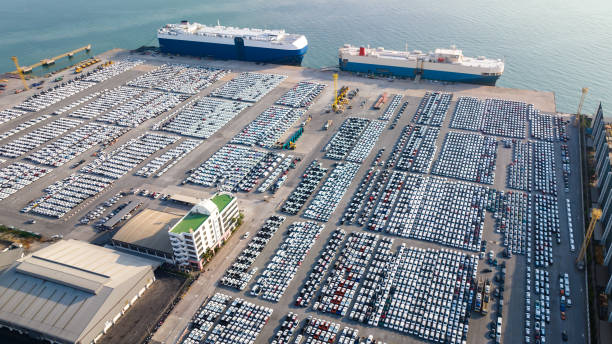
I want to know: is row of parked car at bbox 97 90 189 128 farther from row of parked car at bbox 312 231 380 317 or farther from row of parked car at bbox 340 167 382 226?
row of parked car at bbox 312 231 380 317

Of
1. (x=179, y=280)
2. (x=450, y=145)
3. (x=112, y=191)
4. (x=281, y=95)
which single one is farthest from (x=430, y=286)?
(x=281, y=95)

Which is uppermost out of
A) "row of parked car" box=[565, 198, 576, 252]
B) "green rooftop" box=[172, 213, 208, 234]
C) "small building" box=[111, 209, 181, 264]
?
"green rooftop" box=[172, 213, 208, 234]

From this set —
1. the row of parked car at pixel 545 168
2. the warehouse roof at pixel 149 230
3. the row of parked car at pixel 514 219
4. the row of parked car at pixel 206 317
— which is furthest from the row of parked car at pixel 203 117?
the row of parked car at pixel 545 168

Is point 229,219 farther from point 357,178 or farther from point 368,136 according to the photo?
point 368,136

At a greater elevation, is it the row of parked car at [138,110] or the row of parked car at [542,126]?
the row of parked car at [542,126]

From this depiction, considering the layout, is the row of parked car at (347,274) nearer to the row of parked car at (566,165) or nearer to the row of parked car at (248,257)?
the row of parked car at (248,257)

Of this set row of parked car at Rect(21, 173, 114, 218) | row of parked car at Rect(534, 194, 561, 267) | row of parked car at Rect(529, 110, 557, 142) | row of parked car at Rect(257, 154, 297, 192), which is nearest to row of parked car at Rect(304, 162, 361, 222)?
row of parked car at Rect(257, 154, 297, 192)

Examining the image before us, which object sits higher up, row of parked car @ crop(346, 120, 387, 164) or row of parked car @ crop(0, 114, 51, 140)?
row of parked car @ crop(346, 120, 387, 164)
